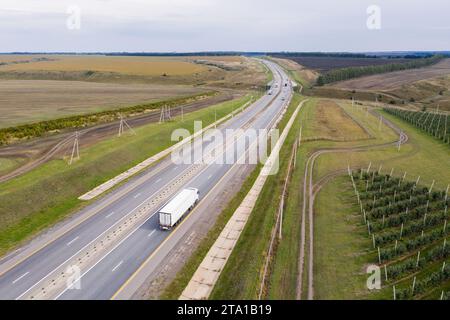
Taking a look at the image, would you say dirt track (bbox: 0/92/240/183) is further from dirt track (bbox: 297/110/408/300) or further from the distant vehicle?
dirt track (bbox: 297/110/408/300)

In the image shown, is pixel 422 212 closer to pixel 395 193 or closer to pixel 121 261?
pixel 395 193

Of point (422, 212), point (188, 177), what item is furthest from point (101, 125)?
point (422, 212)

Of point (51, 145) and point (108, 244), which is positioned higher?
point (51, 145)

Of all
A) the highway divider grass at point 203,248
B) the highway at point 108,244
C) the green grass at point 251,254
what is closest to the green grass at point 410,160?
the green grass at point 251,254

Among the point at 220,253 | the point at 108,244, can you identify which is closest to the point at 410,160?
the point at 220,253

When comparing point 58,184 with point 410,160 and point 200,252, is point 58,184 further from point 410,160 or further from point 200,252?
point 410,160

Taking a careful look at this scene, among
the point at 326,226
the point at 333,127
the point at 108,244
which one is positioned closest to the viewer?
the point at 108,244

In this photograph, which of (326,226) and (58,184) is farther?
(58,184)
